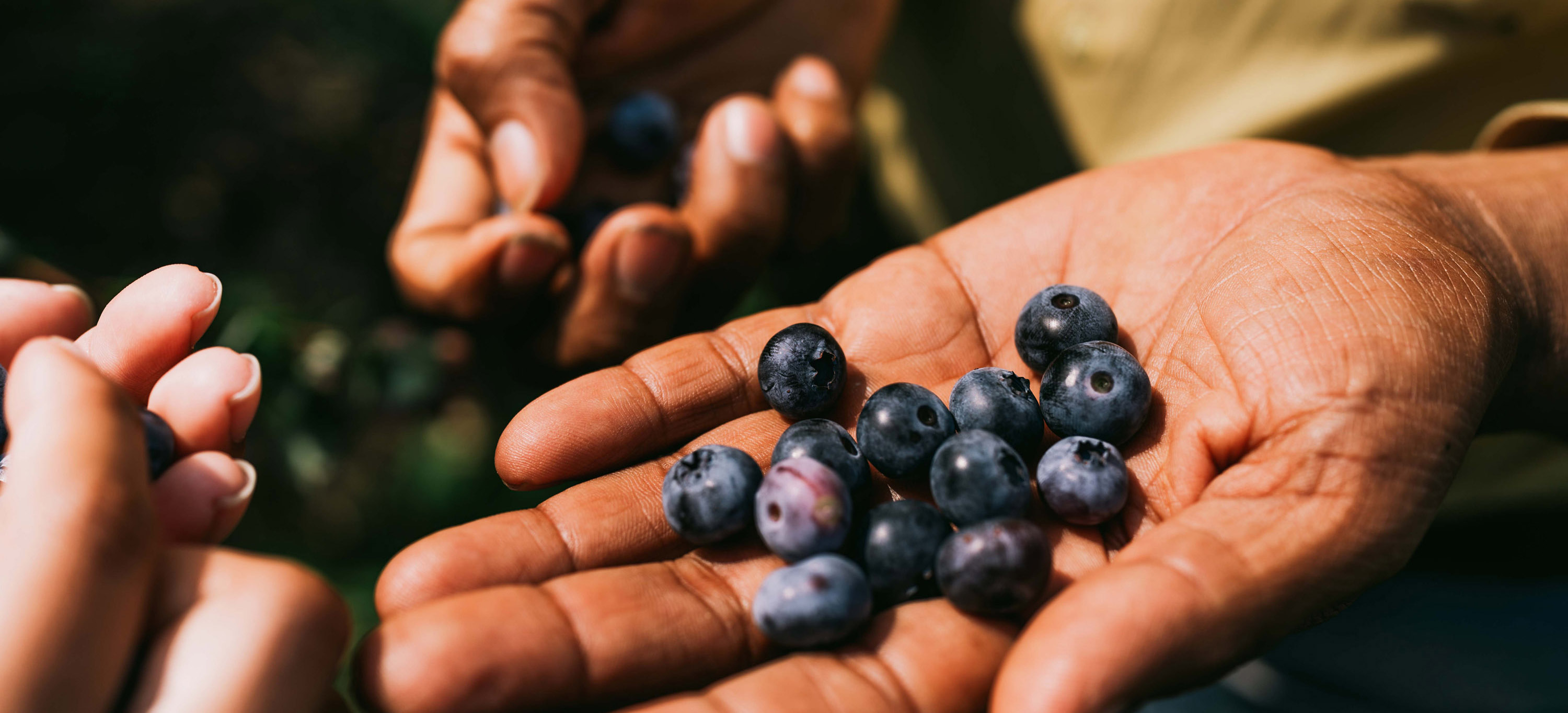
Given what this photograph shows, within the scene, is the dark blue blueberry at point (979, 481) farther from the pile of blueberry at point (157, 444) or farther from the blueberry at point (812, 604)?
the pile of blueberry at point (157, 444)

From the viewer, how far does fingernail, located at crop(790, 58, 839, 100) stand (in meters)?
3.39

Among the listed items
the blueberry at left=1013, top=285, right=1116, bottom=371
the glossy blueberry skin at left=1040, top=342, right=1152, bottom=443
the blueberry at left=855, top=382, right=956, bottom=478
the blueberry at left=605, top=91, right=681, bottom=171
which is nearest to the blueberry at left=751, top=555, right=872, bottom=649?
the blueberry at left=855, top=382, right=956, bottom=478

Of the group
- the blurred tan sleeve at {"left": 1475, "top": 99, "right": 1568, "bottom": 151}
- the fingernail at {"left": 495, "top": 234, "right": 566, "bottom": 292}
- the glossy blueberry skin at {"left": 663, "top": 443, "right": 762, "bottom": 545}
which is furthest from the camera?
the fingernail at {"left": 495, "top": 234, "right": 566, "bottom": 292}

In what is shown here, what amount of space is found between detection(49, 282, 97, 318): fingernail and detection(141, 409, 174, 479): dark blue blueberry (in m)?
0.57

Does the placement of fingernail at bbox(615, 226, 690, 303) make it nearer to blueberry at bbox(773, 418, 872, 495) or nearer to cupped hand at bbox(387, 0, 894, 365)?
cupped hand at bbox(387, 0, 894, 365)

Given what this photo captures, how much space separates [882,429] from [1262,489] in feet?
2.39

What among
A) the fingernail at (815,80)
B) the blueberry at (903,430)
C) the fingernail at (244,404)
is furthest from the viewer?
the fingernail at (815,80)

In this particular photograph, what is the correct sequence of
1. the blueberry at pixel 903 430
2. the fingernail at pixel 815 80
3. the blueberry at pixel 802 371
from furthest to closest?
the fingernail at pixel 815 80 → the blueberry at pixel 802 371 → the blueberry at pixel 903 430

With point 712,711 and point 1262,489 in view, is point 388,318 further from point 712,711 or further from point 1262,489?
point 1262,489

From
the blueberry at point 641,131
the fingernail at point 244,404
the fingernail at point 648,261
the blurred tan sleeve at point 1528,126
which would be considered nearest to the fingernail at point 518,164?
the fingernail at point 648,261

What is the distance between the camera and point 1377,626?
2592 millimetres

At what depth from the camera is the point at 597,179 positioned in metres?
3.60

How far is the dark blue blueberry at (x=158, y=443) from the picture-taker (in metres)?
1.56

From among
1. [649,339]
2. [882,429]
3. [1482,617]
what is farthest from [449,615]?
[1482,617]
